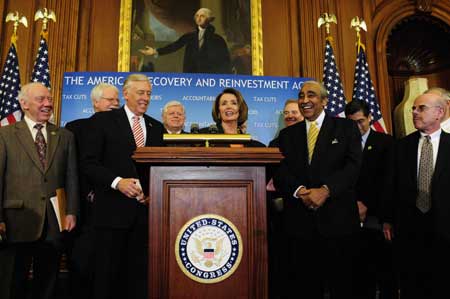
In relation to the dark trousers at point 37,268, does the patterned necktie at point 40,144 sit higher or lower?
higher

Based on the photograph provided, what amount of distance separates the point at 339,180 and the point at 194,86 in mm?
3204

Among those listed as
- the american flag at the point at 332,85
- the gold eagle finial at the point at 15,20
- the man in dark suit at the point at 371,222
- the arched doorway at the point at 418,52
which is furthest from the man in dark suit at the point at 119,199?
the arched doorway at the point at 418,52

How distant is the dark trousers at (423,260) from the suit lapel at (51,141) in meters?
2.46

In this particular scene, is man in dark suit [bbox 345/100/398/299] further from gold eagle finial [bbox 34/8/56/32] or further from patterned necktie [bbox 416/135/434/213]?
gold eagle finial [bbox 34/8/56/32]

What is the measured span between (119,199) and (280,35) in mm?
4519

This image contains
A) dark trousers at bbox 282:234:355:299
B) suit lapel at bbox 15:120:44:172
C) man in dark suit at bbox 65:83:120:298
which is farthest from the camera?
man in dark suit at bbox 65:83:120:298

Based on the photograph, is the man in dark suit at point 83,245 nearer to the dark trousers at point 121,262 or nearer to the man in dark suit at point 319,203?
the dark trousers at point 121,262

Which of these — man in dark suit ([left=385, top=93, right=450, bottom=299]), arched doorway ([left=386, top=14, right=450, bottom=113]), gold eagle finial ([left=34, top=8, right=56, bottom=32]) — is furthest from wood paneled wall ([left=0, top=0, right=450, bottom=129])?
man in dark suit ([left=385, top=93, right=450, bottom=299])

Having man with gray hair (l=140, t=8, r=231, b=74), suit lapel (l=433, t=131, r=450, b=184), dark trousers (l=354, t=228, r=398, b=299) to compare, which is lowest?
dark trousers (l=354, t=228, r=398, b=299)

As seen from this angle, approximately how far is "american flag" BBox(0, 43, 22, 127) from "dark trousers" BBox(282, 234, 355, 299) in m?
3.85

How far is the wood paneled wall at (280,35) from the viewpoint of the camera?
6012 mm

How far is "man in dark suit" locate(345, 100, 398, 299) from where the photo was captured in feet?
12.3

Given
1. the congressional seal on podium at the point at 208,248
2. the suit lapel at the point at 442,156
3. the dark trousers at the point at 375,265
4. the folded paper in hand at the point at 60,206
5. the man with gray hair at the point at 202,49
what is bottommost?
the dark trousers at the point at 375,265

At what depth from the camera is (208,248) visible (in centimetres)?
181
